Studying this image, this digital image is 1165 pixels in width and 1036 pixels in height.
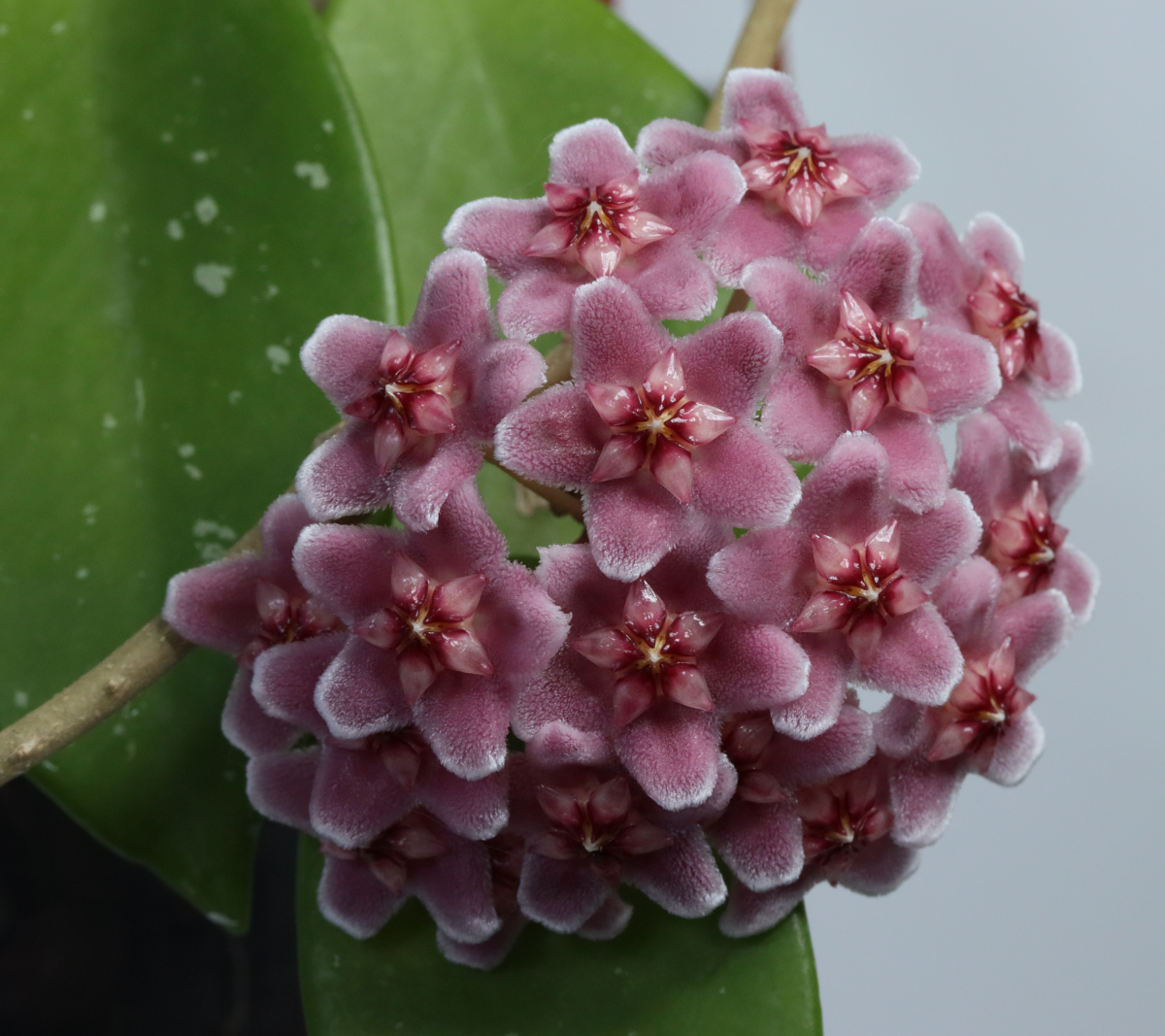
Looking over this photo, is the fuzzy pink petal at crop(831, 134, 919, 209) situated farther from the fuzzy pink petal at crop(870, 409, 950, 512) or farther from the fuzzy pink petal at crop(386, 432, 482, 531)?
the fuzzy pink petal at crop(386, 432, 482, 531)

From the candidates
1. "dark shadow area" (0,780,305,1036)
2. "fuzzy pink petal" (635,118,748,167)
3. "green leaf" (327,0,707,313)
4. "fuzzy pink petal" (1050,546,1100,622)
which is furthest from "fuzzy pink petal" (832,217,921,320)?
"dark shadow area" (0,780,305,1036)

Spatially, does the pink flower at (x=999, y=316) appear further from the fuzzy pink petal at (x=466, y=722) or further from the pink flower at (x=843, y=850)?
the fuzzy pink petal at (x=466, y=722)

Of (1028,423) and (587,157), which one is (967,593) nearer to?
(1028,423)

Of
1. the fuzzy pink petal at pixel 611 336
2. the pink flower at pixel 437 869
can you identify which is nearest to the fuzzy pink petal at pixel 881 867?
the pink flower at pixel 437 869

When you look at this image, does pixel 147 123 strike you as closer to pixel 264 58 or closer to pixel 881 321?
pixel 264 58

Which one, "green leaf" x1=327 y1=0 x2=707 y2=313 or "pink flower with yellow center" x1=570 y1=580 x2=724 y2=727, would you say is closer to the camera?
"pink flower with yellow center" x1=570 y1=580 x2=724 y2=727
